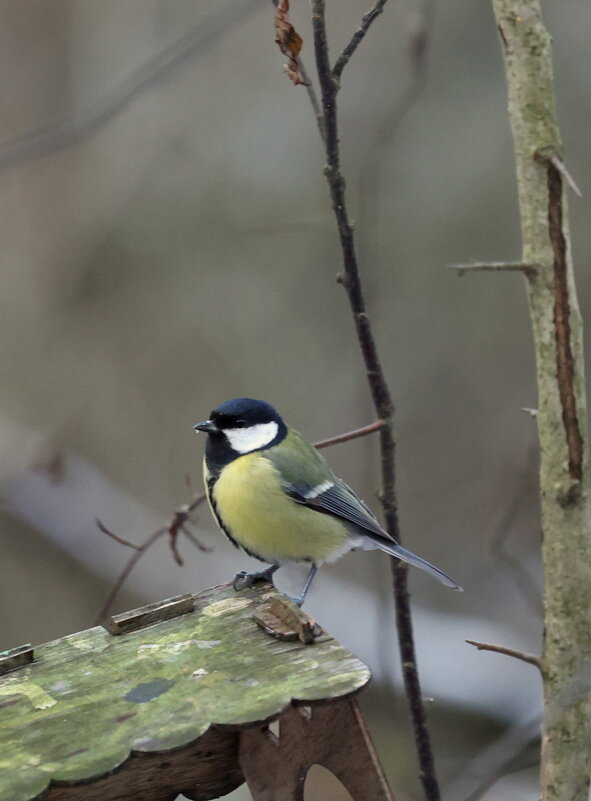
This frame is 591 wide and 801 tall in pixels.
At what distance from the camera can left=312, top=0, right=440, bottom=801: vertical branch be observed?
1861 millimetres

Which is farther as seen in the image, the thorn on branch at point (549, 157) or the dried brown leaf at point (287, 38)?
the dried brown leaf at point (287, 38)

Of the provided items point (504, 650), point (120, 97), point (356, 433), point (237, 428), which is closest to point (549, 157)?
point (356, 433)

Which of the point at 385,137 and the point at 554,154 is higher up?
the point at 385,137

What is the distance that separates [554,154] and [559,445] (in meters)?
0.51

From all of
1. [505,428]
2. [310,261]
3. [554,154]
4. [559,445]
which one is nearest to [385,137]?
[554,154]

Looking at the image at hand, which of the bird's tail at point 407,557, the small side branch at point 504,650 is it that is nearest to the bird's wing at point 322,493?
the bird's tail at point 407,557

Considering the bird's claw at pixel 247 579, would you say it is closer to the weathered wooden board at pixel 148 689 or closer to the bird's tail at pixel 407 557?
the weathered wooden board at pixel 148 689

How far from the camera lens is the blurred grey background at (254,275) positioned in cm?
482

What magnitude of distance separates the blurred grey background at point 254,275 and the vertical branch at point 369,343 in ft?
7.28

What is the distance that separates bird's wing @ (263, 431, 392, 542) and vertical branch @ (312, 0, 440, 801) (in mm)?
158

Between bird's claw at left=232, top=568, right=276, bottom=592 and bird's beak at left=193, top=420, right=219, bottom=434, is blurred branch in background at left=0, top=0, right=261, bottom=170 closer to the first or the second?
bird's beak at left=193, top=420, right=219, bottom=434

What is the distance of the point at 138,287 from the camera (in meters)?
5.30

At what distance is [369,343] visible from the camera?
6.95 feet

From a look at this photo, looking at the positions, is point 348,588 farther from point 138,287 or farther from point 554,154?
point 554,154
